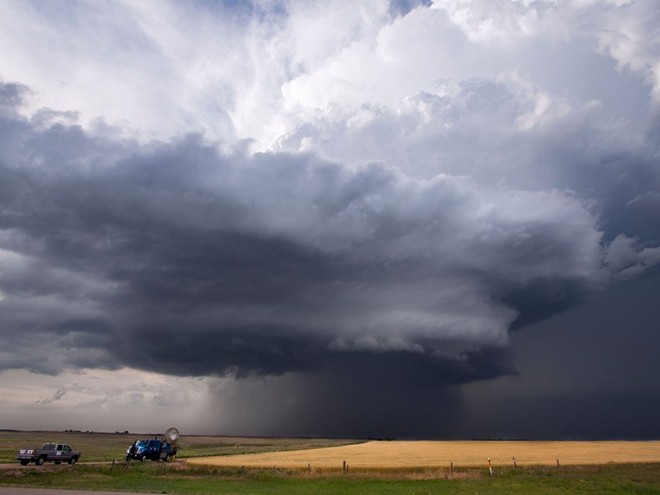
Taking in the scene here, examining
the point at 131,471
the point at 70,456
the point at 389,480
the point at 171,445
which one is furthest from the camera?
the point at 171,445

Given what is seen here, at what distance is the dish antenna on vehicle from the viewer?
8242 centimetres

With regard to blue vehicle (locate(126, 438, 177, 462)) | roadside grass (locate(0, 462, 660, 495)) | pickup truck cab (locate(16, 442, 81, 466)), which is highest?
blue vehicle (locate(126, 438, 177, 462))

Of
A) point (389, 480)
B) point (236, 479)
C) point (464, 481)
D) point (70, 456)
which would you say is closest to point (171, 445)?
point (70, 456)

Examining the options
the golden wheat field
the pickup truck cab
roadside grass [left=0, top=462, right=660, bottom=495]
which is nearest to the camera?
roadside grass [left=0, top=462, right=660, bottom=495]

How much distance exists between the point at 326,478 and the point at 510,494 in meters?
18.4

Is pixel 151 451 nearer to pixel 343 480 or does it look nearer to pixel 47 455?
pixel 47 455

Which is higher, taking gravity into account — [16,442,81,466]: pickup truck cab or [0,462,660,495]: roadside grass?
[16,442,81,466]: pickup truck cab

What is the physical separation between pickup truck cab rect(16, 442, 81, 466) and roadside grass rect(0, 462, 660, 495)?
10.4 m

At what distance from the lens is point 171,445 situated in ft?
273

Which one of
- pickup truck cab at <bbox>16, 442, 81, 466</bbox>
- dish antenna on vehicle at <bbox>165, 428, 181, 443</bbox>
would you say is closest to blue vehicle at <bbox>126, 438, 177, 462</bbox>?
dish antenna on vehicle at <bbox>165, 428, 181, 443</bbox>

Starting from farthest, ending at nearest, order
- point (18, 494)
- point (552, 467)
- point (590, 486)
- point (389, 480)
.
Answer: point (552, 467) → point (389, 480) → point (590, 486) → point (18, 494)

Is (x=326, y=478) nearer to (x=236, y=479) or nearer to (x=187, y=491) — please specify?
(x=236, y=479)

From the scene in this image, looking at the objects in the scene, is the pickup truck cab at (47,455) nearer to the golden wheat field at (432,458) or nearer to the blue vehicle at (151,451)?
the blue vehicle at (151,451)

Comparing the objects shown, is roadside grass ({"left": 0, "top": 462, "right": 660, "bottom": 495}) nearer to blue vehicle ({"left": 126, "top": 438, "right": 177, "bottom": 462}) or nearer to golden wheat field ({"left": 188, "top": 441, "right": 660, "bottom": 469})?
golden wheat field ({"left": 188, "top": 441, "right": 660, "bottom": 469})
